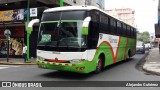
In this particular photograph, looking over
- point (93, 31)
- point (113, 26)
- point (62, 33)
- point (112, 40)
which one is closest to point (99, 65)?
point (93, 31)

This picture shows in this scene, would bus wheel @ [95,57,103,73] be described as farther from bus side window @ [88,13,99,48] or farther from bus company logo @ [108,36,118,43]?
bus company logo @ [108,36,118,43]

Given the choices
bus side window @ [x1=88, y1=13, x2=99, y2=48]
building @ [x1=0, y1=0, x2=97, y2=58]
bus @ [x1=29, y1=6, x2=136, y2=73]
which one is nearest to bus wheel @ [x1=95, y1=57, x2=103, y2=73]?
bus @ [x1=29, y1=6, x2=136, y2=73]

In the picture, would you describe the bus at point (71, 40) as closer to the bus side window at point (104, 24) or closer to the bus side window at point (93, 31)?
the bus side window at point (93, 31)

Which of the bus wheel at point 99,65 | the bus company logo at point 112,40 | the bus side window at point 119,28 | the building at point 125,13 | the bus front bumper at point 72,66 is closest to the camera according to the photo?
the bus front bumper at point 72,66

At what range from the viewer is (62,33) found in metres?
10.7

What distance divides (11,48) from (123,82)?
65.4 feet

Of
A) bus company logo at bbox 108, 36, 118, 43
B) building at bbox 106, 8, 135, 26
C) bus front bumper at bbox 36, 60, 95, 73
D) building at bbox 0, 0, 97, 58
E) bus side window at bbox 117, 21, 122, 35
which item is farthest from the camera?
building at bbox 106, 8, 135, 26

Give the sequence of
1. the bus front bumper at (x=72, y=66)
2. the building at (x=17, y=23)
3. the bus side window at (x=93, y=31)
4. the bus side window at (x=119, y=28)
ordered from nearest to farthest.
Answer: the bus front bumper at (x=72, y=66), the bus side window at (x=93, y=31), the bus side window at (x=119, y=28), the building at (x=17, y=23)

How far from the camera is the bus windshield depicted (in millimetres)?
10492

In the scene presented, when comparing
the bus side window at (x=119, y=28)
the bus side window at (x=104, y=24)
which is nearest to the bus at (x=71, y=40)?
the bus side window at (x=104, y=24)

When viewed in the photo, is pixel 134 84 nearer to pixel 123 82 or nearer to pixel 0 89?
pixel 123 82

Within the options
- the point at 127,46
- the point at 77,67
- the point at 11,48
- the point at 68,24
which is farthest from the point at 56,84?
the point at 11,48

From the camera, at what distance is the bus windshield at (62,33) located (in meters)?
10.5

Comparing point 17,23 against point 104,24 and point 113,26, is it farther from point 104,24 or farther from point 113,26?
point 104,24
